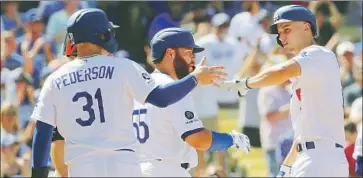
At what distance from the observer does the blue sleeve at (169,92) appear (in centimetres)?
662

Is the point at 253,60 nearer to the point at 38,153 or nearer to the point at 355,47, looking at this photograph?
the point at 355,47

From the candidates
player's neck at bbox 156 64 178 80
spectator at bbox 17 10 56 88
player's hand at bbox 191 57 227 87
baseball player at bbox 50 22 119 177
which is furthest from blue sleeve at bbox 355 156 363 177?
spectator at bbox 17 10 56 88

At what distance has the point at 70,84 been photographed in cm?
663

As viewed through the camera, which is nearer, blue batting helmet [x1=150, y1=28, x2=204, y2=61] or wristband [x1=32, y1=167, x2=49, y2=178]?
wristband [x1=32, y1=167, x2=49, y2=178]

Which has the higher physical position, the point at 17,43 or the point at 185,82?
the point at 17,43

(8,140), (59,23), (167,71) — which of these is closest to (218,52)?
(59,23)

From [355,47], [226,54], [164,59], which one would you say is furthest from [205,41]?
[164,59]

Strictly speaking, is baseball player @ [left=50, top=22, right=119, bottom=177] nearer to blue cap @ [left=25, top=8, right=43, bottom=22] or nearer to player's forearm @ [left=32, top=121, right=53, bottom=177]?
player's forearm @ [left=32, top=121, right=53, bottom=177]

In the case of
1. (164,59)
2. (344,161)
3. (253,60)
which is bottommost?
(344,161)

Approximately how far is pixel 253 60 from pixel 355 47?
1.81 m

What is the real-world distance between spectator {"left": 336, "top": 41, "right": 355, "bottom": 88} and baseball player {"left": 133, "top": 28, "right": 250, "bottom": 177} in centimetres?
629

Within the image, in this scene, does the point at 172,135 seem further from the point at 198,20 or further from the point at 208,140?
the point at 198,20

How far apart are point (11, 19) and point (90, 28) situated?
9767 millimetres

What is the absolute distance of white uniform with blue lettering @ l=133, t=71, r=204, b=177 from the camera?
7516 millimetres
